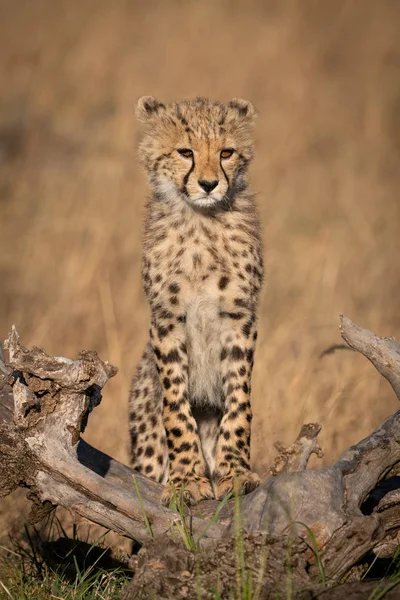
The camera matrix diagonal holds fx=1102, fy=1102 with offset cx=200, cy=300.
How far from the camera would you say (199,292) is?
4.18 meters

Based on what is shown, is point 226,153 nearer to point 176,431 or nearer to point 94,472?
point 176,431

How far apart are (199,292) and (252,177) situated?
15.8 ft

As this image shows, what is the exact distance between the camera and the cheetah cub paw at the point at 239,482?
378 cm

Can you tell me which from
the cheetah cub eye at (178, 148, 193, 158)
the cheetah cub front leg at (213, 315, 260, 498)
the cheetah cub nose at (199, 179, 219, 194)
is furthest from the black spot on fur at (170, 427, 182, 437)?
the cheetah cub eye at (178, 148, 193, 158)

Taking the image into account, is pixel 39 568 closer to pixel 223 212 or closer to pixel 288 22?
pixel 223 212

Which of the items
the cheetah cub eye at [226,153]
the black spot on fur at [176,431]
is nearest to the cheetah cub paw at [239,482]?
the black spot on fur at [176,431]

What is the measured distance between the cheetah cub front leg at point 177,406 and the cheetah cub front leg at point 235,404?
0.09 m

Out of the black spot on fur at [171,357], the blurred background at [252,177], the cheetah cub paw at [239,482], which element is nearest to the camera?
the cheetah cub paw at [239,482]

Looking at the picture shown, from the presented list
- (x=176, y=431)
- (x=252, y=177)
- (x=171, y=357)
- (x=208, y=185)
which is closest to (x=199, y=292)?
(x=171, y=357)

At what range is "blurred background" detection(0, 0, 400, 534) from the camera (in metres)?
5.94

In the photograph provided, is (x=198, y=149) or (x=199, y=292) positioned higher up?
(x=198, y=149)

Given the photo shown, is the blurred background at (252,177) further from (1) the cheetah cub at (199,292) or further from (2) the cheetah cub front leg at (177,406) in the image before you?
(2) the cheetah cub front leg at (177,406)

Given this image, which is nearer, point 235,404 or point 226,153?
point 235,404

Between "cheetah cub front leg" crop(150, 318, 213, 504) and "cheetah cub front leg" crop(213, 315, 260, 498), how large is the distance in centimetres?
9
